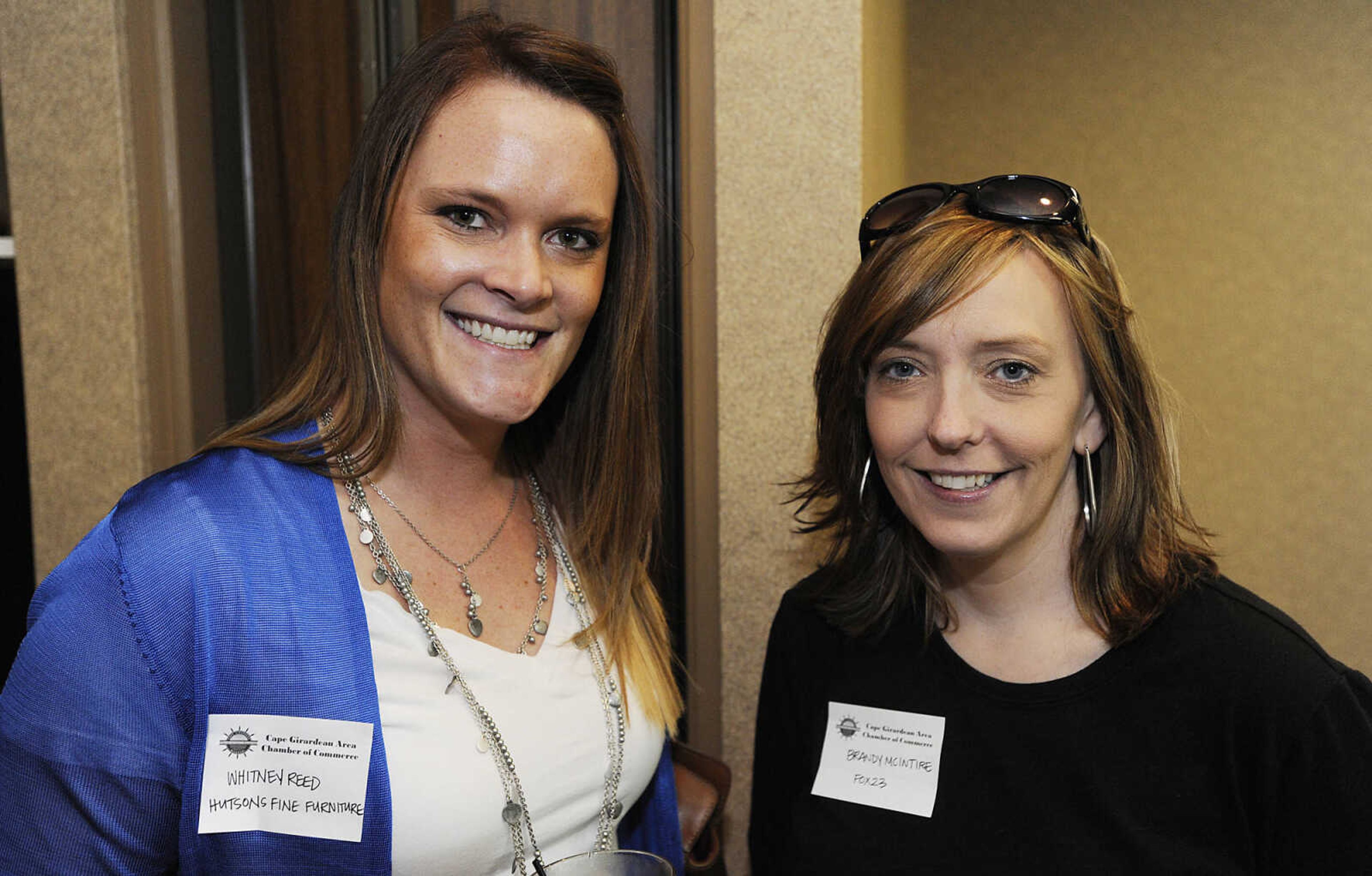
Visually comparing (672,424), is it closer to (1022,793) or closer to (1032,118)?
(1022,793)

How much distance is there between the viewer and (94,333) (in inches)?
83.8

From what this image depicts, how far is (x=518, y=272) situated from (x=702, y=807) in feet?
2.93

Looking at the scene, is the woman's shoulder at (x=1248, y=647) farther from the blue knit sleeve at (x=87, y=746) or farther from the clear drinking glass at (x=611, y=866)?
the blue knit sleeve at (x=87, y=746)

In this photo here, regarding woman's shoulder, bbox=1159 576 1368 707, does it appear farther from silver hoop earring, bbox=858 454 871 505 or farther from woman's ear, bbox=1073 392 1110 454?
silver hoop earring, bbox=858 454 871 505

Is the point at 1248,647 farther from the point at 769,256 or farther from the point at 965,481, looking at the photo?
the point at 769,256

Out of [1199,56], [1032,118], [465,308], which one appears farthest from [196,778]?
[1199,56]

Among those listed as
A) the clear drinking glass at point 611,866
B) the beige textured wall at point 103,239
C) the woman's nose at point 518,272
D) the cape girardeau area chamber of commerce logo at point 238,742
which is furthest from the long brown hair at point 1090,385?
the beige textured wall at point 103,239

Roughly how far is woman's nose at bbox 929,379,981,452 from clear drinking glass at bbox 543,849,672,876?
2.04 ft

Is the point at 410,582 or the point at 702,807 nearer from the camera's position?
the point at 410,582

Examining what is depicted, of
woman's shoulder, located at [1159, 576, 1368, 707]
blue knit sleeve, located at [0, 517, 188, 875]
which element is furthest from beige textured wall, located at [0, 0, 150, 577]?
woman's shoulder, located at [1159, 576, 1368, 707]

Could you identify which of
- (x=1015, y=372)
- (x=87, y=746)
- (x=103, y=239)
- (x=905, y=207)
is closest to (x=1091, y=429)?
(x=1015, y=372)

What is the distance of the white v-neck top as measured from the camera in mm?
1186

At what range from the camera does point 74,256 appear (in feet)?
6.95

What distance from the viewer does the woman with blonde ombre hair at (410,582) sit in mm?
1109
